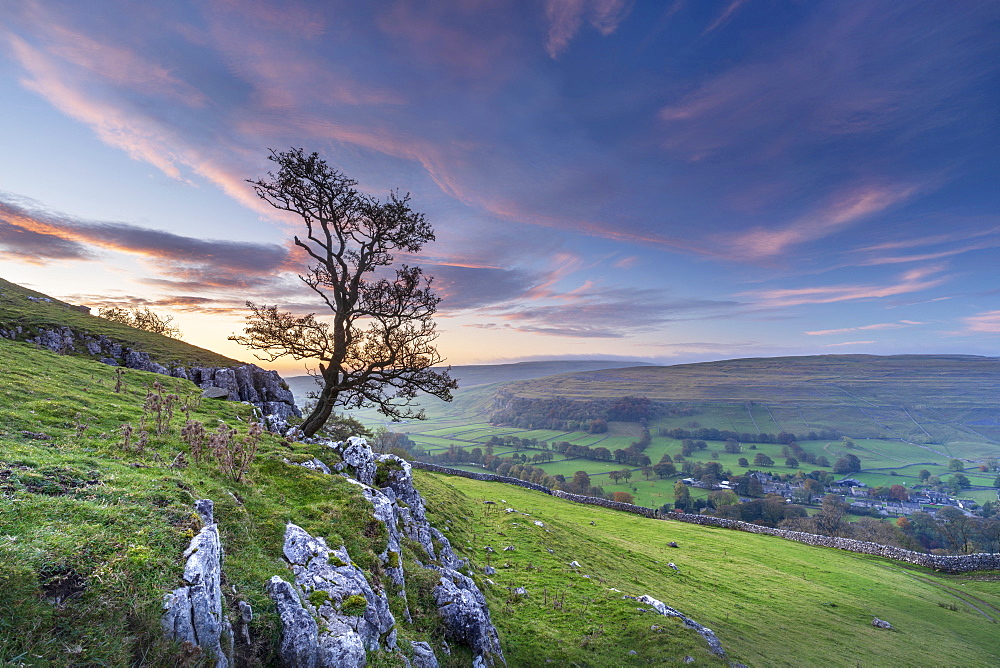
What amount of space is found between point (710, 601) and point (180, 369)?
50.6 metres

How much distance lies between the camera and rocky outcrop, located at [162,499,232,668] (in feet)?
17.8

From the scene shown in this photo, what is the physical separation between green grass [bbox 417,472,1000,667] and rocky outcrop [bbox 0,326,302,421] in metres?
20.9

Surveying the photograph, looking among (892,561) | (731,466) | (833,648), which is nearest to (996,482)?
(731,466)

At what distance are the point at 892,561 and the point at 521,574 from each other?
5788cm

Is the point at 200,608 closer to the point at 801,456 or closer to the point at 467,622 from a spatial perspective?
the point at 467,622

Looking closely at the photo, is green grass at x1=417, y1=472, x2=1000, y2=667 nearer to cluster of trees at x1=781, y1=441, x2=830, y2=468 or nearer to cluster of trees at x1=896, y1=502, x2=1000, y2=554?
cluster of trees at x1=896, y1=502, x2=1000, y2=554

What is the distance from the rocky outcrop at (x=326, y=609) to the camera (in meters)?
Answer: 6.91

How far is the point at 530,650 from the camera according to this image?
13273mm

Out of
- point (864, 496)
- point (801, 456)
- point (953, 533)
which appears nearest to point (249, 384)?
point (953, 533)

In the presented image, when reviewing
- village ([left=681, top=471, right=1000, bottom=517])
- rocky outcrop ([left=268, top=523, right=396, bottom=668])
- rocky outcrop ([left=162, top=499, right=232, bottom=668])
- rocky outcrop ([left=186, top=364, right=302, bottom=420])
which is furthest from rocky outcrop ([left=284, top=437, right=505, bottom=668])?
village ([left=681, top=471, right=1000, bottom=517])

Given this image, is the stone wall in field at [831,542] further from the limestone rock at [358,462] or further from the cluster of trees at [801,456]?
the cluster of trees at [801,456]

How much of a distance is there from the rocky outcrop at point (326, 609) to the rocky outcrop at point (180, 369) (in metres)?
30.1

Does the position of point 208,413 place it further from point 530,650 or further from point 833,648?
point 833,648

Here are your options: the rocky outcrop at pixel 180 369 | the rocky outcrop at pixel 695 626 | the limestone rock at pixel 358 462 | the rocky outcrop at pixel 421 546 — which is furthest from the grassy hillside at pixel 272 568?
the rocky outcrop at pixel 180 369
